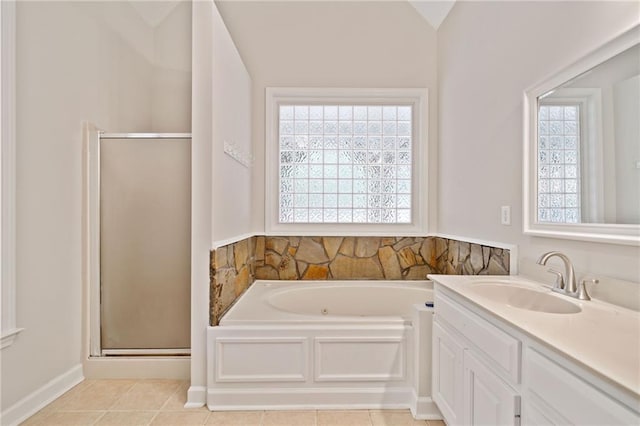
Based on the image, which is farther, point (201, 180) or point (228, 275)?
point (228, 275)

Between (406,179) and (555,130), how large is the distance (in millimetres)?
1732

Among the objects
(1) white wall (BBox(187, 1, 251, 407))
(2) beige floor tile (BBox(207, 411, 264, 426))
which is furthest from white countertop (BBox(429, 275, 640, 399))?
(1) white wall (BBox(187, 1, 251, 407))

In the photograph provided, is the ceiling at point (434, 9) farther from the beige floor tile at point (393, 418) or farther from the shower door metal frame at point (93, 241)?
the beige floor tile at point (393, 418)

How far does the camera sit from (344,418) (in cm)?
204

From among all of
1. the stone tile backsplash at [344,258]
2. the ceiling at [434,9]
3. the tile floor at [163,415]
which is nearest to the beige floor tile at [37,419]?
the tile floor at [163,415]

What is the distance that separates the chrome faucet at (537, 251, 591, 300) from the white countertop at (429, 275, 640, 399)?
36 mm

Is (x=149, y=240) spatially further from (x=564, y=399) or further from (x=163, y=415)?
(x=564, y=399)

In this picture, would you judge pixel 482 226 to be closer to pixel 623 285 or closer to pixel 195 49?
pixel 623 285

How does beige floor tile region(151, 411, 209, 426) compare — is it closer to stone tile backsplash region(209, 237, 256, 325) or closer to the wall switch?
stone tile backsplash region(209, 237, 256, 325)

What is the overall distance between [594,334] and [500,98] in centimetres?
161

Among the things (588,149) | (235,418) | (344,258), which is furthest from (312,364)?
(588,149)

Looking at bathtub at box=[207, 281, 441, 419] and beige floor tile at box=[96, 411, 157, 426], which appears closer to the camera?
beige floor tile at box=[96, 411, 157, 426]

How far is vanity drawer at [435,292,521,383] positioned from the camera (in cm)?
116

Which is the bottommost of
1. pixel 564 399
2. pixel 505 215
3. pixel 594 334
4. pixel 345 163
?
pixel 564 399
